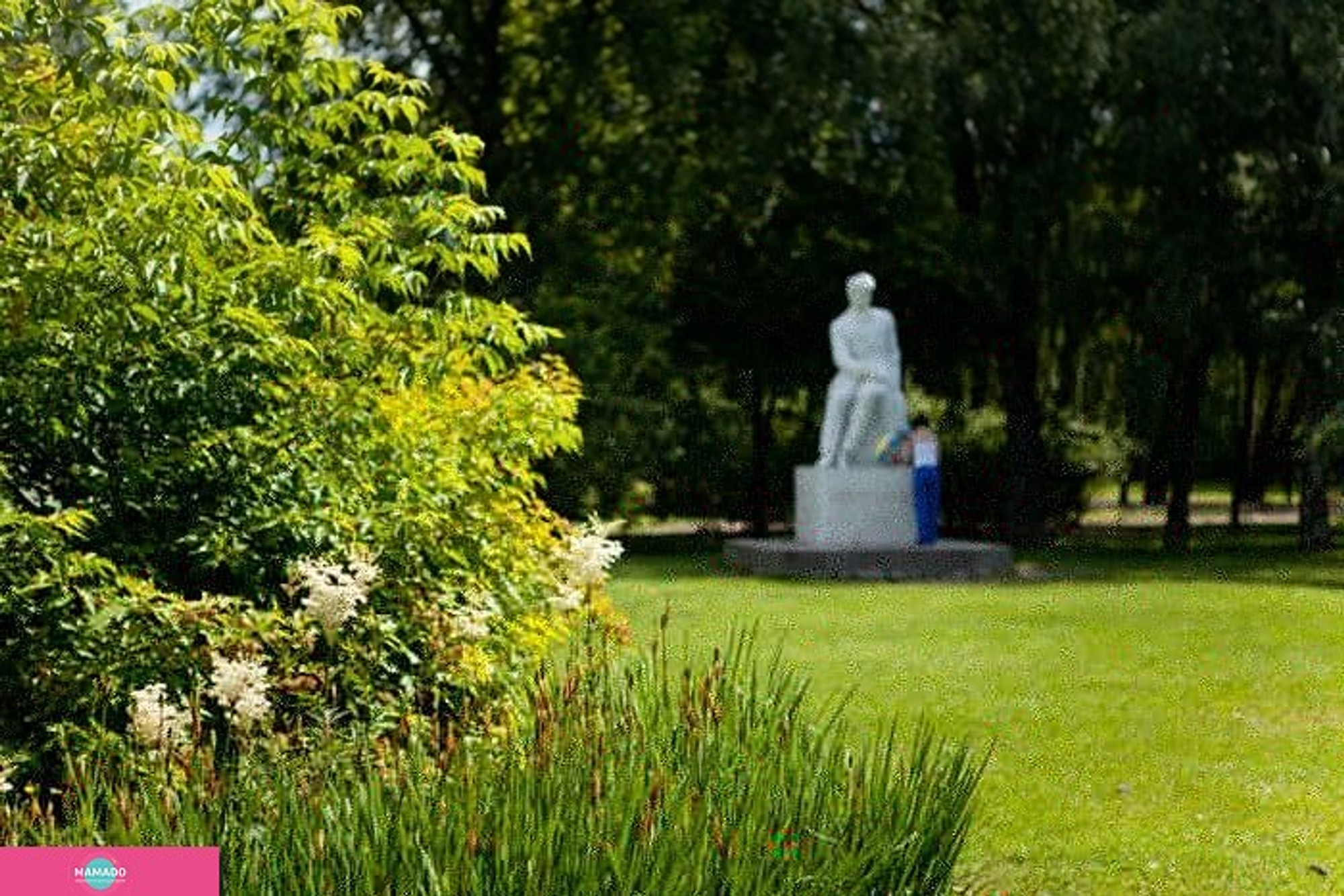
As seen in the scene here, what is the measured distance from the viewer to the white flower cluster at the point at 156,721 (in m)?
4.69

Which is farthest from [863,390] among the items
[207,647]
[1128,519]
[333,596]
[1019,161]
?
[1128,519]

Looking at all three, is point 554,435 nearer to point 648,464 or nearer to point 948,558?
point 948,558

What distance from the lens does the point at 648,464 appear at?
27.5 meters

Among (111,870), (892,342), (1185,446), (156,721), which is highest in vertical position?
(892,342)

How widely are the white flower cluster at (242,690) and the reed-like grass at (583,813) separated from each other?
0.14 m

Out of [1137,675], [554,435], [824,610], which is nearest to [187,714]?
[554,435]

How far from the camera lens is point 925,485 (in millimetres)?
21688

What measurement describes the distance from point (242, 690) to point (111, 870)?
959 millimetres

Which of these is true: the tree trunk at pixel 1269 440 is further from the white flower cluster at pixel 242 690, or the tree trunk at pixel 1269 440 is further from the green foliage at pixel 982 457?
the white flower cluster at pixel 242 690

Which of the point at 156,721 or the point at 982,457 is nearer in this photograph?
the point at 156,721

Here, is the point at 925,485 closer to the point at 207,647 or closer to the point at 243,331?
the point at 243,331

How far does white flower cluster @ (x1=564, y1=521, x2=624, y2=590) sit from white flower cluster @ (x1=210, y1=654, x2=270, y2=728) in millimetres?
1577

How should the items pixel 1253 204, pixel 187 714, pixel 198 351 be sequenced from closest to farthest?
pixel 187 714 → pixel 198 351 → pixel 1253 204

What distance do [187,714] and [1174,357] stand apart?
24.2m
